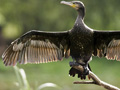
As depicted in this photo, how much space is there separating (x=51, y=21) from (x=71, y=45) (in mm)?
12054

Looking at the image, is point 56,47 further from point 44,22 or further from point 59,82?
point 44,22

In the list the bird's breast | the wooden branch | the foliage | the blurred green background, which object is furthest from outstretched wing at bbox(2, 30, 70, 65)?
the foliage

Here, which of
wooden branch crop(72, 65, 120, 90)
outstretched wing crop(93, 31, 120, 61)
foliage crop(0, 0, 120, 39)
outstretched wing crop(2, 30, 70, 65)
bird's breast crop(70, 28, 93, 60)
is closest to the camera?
wooden branch crop(72, 65, 120, 90)

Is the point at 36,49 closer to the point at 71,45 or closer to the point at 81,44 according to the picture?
the point at 71,45

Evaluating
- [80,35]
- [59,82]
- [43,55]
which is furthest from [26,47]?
[59,82]

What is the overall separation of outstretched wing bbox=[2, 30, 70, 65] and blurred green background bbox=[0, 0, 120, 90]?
8.67 m

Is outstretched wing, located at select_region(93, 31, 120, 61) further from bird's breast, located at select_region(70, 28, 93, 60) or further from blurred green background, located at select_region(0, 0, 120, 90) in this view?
blurred green background, located at select_region(0, 0, 120, 90)

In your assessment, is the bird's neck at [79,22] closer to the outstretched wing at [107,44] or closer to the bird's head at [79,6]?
the bird's head at [79,6]

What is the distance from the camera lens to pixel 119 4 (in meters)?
17.1

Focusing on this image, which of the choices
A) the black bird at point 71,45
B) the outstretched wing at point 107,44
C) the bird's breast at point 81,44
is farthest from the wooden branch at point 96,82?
the outstretched wing at point 107,44

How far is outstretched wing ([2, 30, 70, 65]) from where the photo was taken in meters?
6.17

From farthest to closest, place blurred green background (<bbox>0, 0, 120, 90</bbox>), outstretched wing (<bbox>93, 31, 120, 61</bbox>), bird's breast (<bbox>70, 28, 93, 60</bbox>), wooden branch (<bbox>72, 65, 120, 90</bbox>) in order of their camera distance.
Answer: blurred green background (<bbox>0, 0, 120, 90</bbox>)
outstretched wing (<bbox>93, 31, 120, 61</bbox>)
bird's breast (<bbox>70, 28, 93, 60</bbox>)
wooden branch (<bbox>72, 65, 120, 90</bbox>)

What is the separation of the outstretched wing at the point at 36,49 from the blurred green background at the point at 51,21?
8.67m

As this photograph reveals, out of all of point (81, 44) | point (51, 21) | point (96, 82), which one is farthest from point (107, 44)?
point (51, 21)
